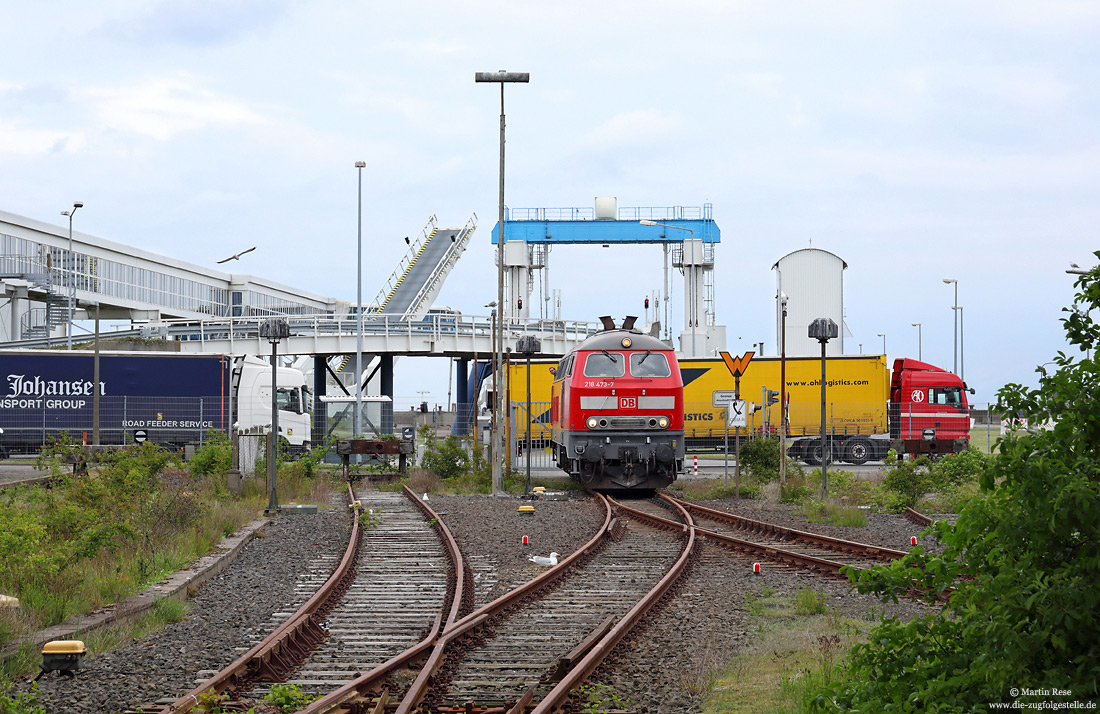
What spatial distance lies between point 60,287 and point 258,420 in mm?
23726

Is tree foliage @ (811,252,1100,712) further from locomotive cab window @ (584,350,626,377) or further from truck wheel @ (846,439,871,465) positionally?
truck wheel @ (846,439,871,465)

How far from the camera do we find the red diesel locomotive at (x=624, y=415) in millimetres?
23141

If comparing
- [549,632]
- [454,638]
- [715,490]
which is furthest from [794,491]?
[454,638]

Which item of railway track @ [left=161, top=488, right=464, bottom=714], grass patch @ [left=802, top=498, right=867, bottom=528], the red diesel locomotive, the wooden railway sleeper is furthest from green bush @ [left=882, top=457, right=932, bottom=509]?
the wooden railway sleeper

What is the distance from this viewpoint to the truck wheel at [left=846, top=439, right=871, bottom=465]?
3697 cm

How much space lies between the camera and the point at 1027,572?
408 cm

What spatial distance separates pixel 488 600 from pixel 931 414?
29.2 m

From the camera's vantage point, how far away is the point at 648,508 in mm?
21578

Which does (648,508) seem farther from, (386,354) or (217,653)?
(386,354)

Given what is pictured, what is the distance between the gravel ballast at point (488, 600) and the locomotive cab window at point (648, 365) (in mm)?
5135

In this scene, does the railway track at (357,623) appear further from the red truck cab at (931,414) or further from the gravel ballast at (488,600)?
the red truck cab at (931,414)

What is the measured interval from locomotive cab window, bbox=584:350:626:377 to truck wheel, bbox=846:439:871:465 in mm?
16270

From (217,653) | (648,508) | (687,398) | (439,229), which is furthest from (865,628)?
(439,229)

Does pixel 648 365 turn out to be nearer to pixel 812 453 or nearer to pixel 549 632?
pixel 549 632
